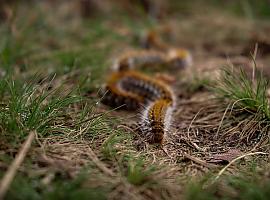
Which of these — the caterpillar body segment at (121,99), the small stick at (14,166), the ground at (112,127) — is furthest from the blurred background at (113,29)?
the small stick at (14,166)

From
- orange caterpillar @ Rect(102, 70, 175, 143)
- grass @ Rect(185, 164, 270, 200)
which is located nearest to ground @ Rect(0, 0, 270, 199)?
grass @ Rect(185, 164, 270, 200)

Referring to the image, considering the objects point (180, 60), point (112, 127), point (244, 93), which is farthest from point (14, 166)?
point (180, 60)

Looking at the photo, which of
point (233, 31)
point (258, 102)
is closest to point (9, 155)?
point (258, 102)

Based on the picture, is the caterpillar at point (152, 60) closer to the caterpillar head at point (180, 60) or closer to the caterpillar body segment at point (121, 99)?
the caterpillar head at point (180, 60)

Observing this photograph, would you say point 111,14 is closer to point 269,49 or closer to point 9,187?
point 269,49

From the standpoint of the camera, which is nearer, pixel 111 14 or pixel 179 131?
pixel 179 131
